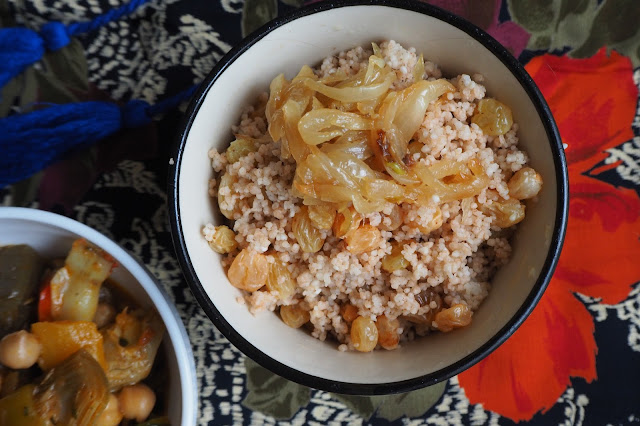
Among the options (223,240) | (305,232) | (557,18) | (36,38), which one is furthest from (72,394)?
(557,18)

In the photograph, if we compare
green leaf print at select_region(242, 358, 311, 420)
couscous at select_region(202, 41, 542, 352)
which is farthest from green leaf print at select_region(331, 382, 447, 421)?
couscous at select_region(202, 41, 542, 352)

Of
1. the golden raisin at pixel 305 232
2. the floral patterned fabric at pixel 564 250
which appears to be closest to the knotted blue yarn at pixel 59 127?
the floral patterned fabric at pixel 564 250

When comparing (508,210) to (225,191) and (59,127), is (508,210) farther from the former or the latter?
(59,127)

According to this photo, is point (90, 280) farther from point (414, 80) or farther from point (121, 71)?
point (414, 80)

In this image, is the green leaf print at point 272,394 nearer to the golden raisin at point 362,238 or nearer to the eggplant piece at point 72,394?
the eggplant piece at point 72,394

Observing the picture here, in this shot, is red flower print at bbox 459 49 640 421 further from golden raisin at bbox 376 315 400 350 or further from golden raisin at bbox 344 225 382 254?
golden raisin at bbox 344 225 382 254

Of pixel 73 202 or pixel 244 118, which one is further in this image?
pixel 73 202

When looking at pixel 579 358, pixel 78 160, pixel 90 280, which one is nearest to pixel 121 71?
pixel 78 160
